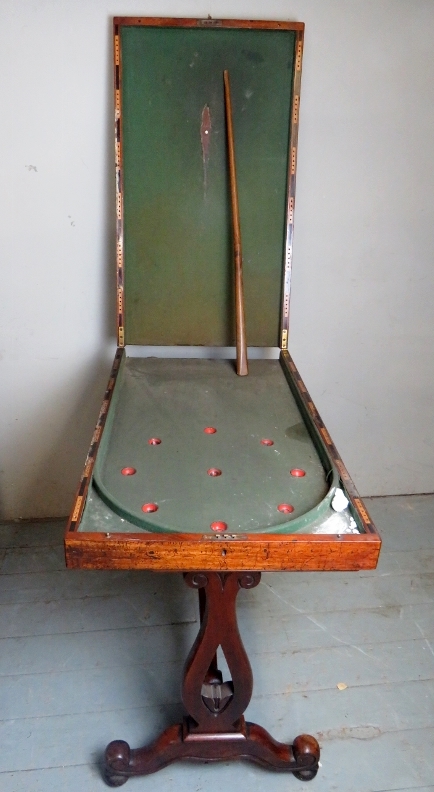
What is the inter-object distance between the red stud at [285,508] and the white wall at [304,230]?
1.14m

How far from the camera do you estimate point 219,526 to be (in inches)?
50.6

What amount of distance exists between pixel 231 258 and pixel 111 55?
703 millimetres

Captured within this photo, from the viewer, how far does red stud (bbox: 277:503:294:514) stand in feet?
4.37

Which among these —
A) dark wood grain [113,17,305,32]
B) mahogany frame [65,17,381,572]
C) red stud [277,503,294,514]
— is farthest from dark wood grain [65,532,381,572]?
dark wood grain [113,17,305,32]

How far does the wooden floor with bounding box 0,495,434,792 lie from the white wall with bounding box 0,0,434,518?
18.7 inches

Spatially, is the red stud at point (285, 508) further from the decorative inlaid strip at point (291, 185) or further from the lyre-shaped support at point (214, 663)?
the decorative inlaid strip at point (291, 185)

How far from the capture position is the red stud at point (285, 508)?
4.37 feet

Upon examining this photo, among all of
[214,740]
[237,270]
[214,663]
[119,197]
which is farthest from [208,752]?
[119,197]

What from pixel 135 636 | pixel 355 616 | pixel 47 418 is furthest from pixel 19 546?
pixel 355 616

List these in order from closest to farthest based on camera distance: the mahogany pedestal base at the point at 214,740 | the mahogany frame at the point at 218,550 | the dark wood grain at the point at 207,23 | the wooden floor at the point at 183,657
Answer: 1. the mahogany frame at the point at 218,550
2. the mahogany pedestal base at the point at 214,740
3. the wooden floor at the point at 183,657
4. the dark wood grain at the point at 207,23

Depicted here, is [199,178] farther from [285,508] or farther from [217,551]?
[217,551]

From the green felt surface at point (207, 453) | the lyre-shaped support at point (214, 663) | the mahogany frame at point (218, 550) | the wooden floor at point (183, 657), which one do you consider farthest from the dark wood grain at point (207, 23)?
the wooden floor at point (183, 657)

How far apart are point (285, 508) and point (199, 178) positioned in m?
1.14

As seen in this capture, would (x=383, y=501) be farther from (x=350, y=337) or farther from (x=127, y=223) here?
(x=127, y=223)
